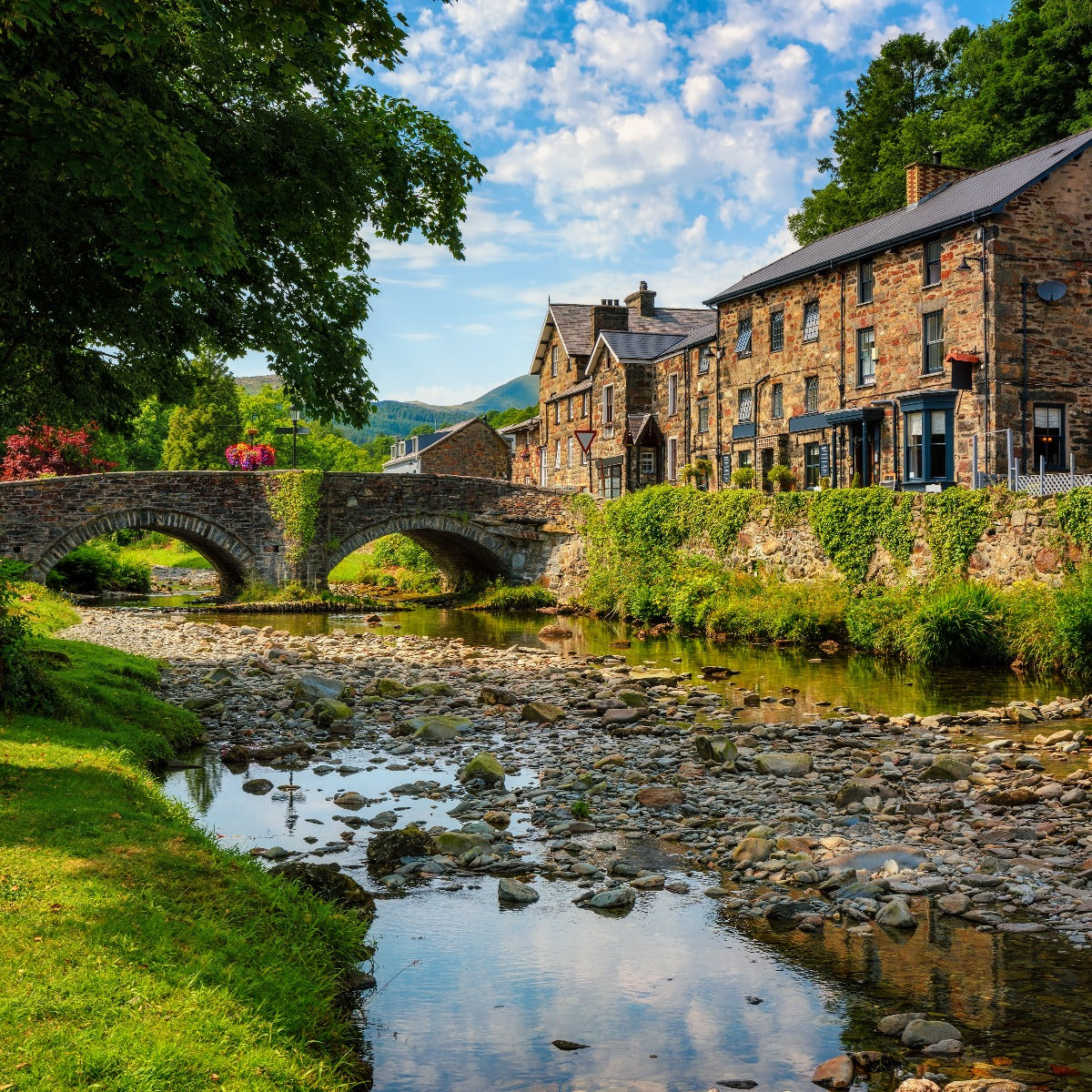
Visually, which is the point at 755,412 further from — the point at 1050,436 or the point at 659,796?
the point at 659,796

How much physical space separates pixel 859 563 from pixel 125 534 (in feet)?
159

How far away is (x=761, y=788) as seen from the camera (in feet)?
33.5

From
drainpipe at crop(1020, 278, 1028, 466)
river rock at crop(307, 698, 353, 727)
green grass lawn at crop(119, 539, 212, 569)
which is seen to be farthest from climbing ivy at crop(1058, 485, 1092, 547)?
green grass lawn at crop(119, 539, 212, 569)

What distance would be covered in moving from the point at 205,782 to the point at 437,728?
339 centimetres

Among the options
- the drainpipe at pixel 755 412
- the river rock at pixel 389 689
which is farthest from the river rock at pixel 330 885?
the drainpipe at pixel 755 412

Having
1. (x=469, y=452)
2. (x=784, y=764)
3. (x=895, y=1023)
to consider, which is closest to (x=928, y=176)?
A: (x=784, y=764)

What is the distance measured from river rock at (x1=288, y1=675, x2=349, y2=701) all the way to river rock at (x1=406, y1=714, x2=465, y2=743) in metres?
1.83

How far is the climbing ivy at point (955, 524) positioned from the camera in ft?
69.1

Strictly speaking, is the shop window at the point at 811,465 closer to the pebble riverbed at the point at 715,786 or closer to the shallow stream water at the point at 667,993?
the pebble riverbed at the point at 715,786

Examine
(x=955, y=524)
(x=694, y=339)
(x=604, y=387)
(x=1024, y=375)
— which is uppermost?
(x=694, y=339)

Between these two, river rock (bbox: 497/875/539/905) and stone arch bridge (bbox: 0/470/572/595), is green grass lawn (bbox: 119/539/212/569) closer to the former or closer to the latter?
stone arch bridge (bbox: 0/470/572/595)

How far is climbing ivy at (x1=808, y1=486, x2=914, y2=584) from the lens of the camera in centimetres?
2278

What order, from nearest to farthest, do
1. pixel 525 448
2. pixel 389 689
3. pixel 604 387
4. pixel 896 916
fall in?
pixel 896 916
pixel 389 689
pixel 604 387
pixel 525 448

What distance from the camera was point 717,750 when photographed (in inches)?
446
